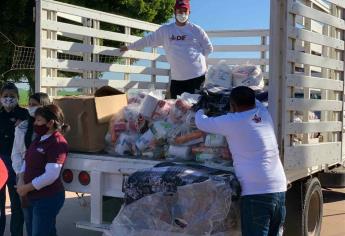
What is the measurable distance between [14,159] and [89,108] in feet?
2.53

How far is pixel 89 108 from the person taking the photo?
4.95 m

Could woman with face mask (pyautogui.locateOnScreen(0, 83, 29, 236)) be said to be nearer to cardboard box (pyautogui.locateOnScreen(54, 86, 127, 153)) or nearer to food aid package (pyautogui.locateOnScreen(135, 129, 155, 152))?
cardboard box (pyautogui.locateOnScreen(54, 86, 127, 153))

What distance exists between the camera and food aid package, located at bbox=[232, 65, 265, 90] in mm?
4984

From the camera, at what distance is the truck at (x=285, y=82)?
4.35 m

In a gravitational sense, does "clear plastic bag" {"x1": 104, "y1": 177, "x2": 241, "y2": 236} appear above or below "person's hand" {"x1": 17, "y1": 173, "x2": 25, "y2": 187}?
below

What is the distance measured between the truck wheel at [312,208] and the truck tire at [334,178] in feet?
2.86

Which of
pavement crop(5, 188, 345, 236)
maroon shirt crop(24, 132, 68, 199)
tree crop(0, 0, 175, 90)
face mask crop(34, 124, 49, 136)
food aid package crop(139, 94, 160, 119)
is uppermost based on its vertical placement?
tree crop(0, 0, 175, 90)

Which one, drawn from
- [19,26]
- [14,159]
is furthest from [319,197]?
[19,26]

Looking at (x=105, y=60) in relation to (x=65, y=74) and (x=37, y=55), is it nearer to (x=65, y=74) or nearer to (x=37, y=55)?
(x=65, y=74)

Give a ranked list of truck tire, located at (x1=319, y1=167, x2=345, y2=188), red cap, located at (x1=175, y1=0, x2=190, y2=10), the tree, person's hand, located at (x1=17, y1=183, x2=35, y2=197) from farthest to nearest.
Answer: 1. the tree
2. truck tire, located at (x1=319, y1=167, x2=345, y2=188)
3. red cap, located at (x1=175, y1=0, x2=190, y2=10)
4. person's hand, located at (x1=17, y1=183, x2=35, y2=197)

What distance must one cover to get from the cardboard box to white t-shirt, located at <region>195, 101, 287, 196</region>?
1358 millimetres

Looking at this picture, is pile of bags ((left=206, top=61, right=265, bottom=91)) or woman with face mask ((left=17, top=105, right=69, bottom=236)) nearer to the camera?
woman with face mask ((left=17, top=105, right=69, bottom=236))

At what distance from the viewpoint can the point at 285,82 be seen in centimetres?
432

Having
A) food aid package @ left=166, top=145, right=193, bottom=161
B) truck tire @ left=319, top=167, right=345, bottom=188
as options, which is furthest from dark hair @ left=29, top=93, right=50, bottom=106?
truck tire @ left=319, top=167, right=345, bottom=188
